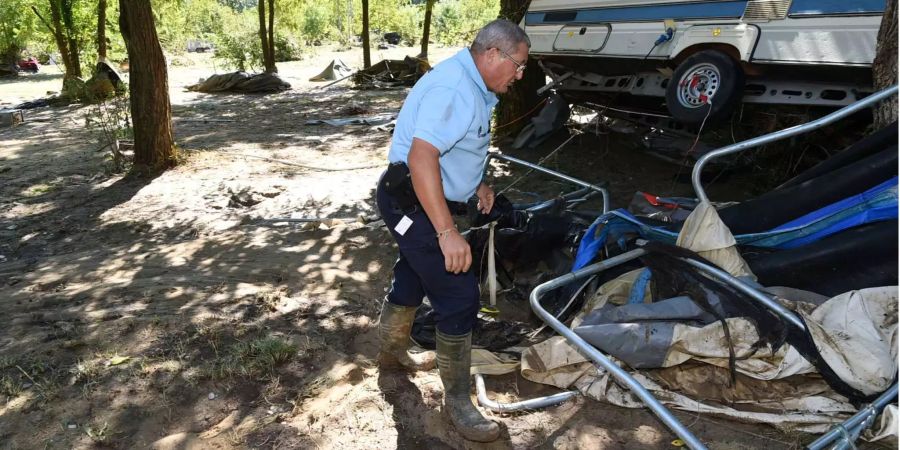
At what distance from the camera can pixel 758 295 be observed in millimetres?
2596

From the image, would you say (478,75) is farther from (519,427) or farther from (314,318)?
(314,318)

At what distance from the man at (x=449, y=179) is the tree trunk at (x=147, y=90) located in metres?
6.58

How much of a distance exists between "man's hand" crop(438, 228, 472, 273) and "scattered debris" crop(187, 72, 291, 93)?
17.9 meters

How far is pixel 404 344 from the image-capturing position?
3.10 meters

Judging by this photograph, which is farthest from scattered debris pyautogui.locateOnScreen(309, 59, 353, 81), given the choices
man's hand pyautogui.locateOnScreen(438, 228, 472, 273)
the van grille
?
man's hand pyautogui.locateOnScreen(438, 228, 472, 273)

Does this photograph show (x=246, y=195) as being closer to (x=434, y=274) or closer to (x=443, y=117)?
(x=434, y=274)

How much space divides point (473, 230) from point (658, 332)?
159 centimetres

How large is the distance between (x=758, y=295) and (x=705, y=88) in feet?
9.96

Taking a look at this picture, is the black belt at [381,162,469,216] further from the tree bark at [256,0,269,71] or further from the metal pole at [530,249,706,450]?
the tree bark at [256,0,269,71]

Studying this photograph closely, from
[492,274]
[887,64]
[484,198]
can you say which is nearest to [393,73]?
[492,274]

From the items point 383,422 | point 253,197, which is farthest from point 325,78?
point 383,422

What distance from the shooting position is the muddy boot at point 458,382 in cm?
268

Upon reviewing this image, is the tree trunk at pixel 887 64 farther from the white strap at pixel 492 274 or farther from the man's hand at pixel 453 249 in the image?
the man's hand at pixel 453 249

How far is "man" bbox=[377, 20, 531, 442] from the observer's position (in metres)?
2.29
